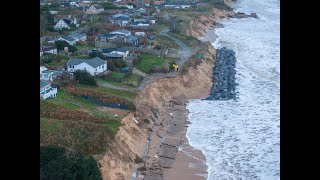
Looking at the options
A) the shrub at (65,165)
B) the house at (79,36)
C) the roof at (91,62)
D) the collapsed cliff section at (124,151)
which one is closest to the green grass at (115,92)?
the collapsed cliff section at (124,151)

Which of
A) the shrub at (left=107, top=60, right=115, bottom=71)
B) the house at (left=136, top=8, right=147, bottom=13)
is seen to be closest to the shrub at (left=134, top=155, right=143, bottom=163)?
the shrub at (left=107, top=60, right=115, bottom=71)

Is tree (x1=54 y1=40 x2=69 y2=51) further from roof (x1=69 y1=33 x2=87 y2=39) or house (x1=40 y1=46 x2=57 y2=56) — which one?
roof (x1=69 y1=33 x2=87 y2=39)

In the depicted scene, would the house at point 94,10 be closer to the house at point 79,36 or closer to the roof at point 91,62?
the house at point 79,36

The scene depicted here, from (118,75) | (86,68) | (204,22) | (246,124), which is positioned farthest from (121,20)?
(246,124)

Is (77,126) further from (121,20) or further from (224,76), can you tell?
(121,20)
